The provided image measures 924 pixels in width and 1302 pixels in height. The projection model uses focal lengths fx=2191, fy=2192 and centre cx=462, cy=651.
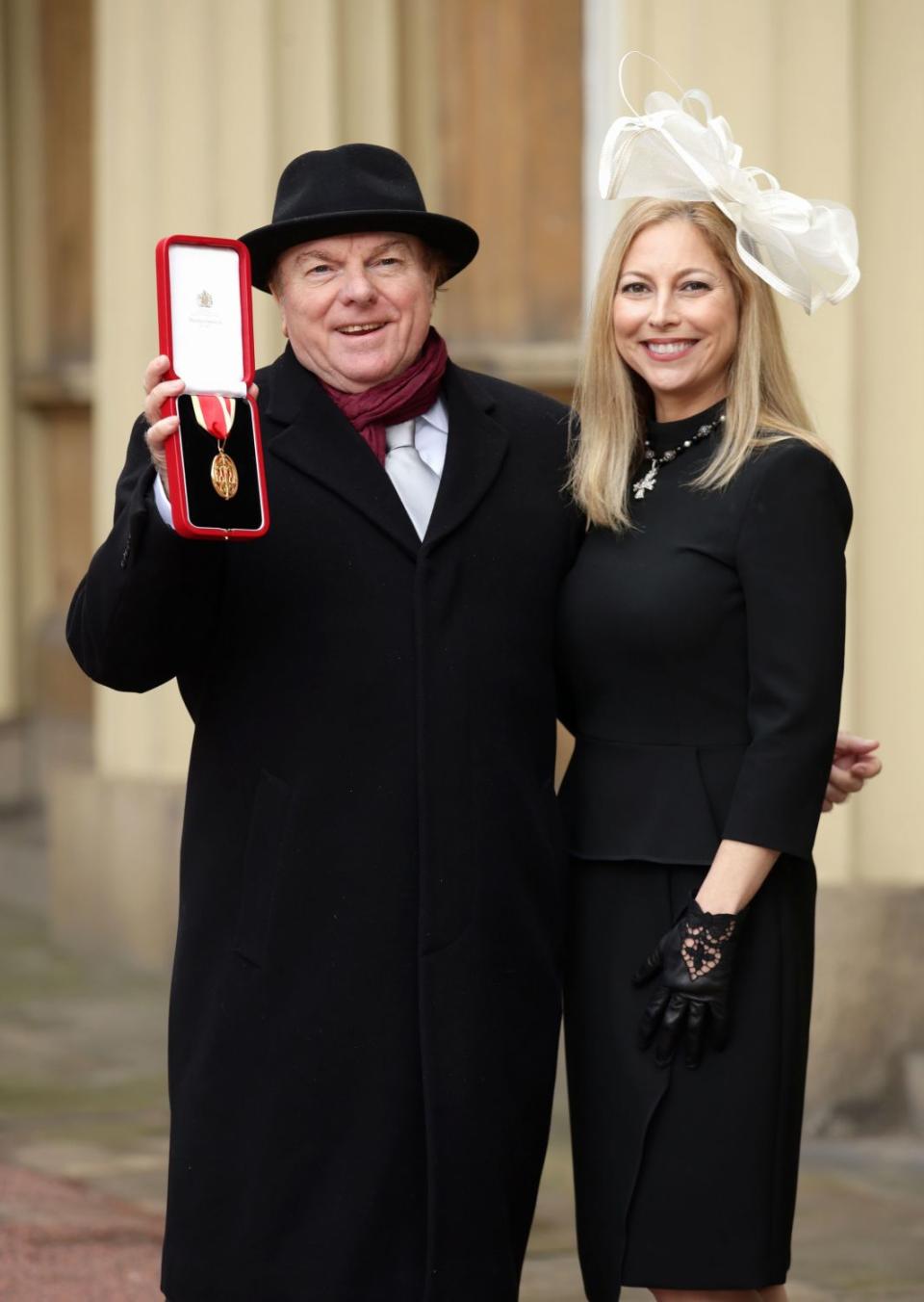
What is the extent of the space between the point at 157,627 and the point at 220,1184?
808mm

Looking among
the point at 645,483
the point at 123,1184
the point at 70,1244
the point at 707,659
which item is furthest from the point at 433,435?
the point at 123,1184

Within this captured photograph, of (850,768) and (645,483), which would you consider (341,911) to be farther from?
(850,768)

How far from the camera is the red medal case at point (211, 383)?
2.68m

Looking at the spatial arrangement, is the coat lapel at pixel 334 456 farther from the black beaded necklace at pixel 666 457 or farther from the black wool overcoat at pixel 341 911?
the black beaded necklace at pixel 666 457

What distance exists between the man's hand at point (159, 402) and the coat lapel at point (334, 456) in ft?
1.32

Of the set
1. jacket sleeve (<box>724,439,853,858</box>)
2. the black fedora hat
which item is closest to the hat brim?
the black fedora hat

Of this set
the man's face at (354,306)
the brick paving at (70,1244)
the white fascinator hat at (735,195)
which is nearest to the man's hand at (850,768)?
the white fascinator hat at (735,195)

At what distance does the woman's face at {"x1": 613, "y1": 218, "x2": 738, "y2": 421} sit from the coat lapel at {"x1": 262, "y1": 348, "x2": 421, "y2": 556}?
17.6 inches

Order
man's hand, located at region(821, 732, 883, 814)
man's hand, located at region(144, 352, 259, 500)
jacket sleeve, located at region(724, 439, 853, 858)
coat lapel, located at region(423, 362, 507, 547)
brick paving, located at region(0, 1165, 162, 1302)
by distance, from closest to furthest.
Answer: man's hand, located at region(144, 352, 259, 500) < jacket sleeve, located at region(724, 439, 853, 858) < coat lapel, located at region(423, 362, 507, 547) < man's hand, located at region(821, 732, 883, 814) < brick paving, located at region(0, 1165, 162, 1302)

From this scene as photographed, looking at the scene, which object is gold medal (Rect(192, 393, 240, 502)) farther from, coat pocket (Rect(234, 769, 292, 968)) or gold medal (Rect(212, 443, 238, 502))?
coat pocket (Rect(234, 769, 292, 968))

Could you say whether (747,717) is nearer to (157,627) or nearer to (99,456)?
(157,627)

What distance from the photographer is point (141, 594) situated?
281cm

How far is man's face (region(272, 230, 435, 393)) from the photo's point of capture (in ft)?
10.2

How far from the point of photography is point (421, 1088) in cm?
307
